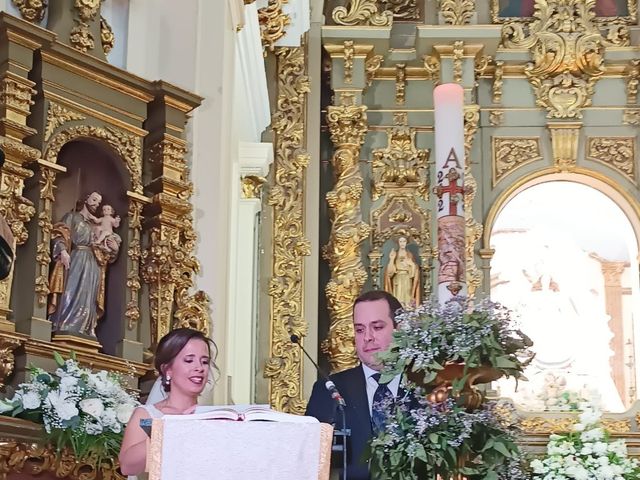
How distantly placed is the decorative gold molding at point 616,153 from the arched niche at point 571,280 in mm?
175

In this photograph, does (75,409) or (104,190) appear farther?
(104,190)

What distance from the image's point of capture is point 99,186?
20.5 feet

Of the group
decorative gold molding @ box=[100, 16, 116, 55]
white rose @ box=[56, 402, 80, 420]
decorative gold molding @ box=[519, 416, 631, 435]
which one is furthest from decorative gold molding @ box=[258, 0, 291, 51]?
white rose @ box=[56, 402, 80, 420]

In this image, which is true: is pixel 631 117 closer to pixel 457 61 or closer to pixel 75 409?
pixel 457 61

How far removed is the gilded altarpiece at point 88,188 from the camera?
18.0 ft

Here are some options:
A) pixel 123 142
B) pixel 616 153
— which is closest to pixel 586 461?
pixel 123 142

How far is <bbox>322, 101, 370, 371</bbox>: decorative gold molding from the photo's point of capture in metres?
9.53

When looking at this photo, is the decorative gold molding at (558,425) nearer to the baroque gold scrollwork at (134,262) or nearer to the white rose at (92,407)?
the baroque gold scrollwork at (134,262)

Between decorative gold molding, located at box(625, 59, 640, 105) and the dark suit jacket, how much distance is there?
6.29m

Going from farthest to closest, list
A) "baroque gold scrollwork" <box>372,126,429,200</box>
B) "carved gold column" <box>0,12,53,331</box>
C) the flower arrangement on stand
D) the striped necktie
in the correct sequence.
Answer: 1. "baroque gold scrollwork" <box>372,126,429,200</box>
2. "carved gold column" <box>0,12,53,331</box>
3. the striped necktie
4. the flower arrangement on stand

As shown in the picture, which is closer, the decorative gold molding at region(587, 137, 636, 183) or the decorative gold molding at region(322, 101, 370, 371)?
the decorative gold molding at region(322, 101, 370, 371)

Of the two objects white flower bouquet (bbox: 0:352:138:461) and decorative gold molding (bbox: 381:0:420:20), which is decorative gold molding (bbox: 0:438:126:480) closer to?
white flower bouquet (bbox: 0:352:138:461)

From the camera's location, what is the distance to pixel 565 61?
10102mm

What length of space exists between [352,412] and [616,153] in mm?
6215
